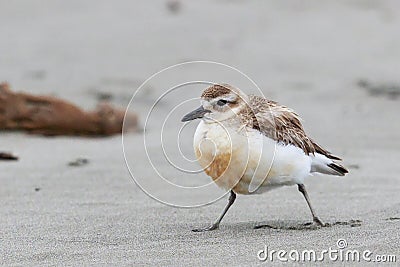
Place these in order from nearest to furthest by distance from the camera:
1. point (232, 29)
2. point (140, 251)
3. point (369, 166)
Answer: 1. point (140, 251)
2. point (369, 166)
3. point (232, 29)

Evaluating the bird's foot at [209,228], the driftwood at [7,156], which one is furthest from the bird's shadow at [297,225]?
the driftwood at [7,156]

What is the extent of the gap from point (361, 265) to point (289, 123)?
5.25ft

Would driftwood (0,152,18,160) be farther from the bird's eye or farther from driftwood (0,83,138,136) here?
the bird's eye

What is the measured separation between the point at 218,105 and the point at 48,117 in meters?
4.34

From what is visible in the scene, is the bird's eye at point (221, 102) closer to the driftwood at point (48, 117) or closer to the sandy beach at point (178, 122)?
the sandy beach at point (178, 122)

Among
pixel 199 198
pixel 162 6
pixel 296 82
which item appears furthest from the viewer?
pixel 162 6

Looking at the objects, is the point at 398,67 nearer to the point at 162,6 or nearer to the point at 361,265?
the point at 162,6

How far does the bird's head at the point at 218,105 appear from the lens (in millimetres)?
5777

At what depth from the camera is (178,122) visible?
34.9 feet

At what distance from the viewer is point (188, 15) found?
14.6m

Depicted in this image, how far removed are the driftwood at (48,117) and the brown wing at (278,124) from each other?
409cm

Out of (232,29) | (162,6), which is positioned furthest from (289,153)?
(162,6)

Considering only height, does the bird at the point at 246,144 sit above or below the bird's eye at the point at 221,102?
below

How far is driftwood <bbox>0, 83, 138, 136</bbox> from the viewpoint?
9688mm
